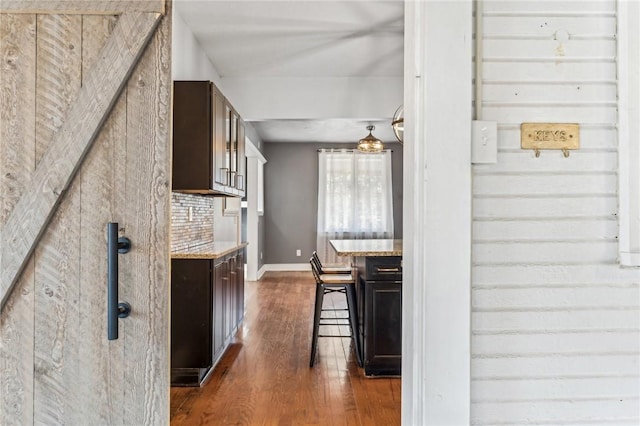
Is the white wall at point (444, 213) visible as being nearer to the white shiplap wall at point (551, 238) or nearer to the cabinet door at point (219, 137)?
the white shiplap wall at point (551, 238)

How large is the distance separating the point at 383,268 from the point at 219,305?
3.93ft

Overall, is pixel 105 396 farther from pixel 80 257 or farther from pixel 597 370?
pixel 597 370

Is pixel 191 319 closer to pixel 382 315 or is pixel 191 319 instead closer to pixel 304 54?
→ pixel 382 315

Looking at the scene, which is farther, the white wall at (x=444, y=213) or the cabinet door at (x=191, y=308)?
the cabinet door at (x=191, y=308)

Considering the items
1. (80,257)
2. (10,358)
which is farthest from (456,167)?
(10,358)

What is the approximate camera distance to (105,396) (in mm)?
1236

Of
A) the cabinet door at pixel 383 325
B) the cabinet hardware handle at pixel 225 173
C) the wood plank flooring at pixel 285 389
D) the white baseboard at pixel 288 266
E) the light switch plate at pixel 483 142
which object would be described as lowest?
the wood plank flooring at pixel 285 389

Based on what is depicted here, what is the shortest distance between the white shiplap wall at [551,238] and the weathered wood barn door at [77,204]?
38.9 inches

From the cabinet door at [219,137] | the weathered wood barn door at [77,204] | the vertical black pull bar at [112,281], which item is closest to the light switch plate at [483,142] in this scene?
the weathered wood barn door at [77,204]

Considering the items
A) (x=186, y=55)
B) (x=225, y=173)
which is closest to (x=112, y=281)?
(x=225, y=173)

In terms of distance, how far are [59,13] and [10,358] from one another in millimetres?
1105

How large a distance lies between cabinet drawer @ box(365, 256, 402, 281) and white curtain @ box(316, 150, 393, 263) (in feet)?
15.9

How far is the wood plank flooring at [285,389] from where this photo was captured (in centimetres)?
216

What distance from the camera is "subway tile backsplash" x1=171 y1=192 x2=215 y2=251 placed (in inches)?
115
